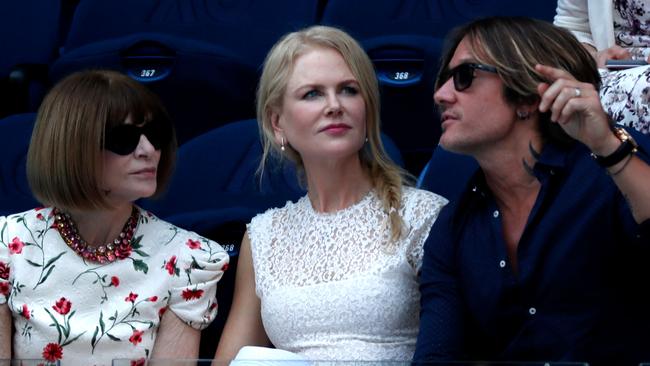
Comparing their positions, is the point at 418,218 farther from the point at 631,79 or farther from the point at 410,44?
the point at 410,44

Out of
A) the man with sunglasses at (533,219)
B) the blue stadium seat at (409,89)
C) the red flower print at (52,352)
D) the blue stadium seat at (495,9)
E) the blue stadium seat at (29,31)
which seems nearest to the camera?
the man with sunglasses at (533,219)

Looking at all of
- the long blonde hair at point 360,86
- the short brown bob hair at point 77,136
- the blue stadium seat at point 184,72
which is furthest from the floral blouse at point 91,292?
the blue stadium seat at point 184,72

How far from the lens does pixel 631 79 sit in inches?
93.2

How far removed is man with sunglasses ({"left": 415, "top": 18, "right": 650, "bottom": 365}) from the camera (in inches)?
77.6

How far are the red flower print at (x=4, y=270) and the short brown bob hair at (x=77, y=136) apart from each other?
147 millimetres

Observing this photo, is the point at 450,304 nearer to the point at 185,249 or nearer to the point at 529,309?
the point at 529,309

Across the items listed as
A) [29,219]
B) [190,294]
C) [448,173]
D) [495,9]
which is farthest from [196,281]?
[495,9]

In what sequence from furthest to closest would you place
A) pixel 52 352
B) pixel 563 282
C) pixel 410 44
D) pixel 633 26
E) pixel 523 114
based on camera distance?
pixel 410 44 → pixel 633 26 → pixel 52 352 → pixel 523 114 → pixel 563 282

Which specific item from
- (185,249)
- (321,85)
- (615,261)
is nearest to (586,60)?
(615,261)

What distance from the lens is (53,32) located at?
384 cm

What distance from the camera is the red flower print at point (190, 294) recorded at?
2.41 metres

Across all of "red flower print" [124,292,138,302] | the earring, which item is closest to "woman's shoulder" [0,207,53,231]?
"red flower print" [124,292,138,302]

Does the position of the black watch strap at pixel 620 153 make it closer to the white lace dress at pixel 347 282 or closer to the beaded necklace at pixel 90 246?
the white lace dress at pixel 347 282

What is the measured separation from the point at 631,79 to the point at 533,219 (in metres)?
0.46
